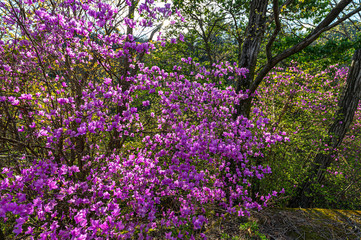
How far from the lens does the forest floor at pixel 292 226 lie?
11.2ft

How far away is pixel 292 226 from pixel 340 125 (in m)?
3.70

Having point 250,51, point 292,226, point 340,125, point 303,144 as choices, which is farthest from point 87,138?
point 340,125

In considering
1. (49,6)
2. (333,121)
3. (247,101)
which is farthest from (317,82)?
(49,6)

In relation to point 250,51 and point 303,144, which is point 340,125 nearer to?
point 303,144

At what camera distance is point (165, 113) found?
4.01 m

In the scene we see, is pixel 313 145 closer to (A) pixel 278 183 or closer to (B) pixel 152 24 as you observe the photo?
(A) pixel 278 183

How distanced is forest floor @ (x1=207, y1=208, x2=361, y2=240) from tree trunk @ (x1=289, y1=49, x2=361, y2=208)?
1330mm

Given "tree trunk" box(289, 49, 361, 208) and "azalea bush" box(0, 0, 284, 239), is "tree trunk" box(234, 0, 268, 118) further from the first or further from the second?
"tree trunk" box(289, 49, 361, 208)

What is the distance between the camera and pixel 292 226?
11.9 feet

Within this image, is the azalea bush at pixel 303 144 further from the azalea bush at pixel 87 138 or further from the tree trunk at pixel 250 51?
the azalea bush at pixel 87 138

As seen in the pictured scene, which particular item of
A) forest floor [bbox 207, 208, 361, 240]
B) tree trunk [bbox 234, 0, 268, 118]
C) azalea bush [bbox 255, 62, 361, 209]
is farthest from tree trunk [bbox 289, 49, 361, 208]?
tree trunk [bbox 234, 0, 268, 118]

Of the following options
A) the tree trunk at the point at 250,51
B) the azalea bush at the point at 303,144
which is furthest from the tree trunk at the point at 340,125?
the tree trunk at the point at 250,51

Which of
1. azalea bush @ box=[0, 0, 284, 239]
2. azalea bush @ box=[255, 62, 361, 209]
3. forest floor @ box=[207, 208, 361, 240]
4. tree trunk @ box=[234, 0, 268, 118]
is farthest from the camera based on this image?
azalea bush @ box=[255, 62, 361, 209]

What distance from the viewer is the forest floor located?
134 inches
